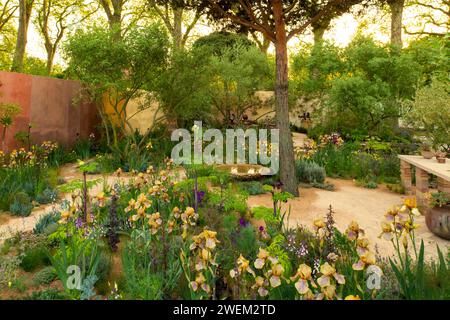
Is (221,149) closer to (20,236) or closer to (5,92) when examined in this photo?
(5,92)

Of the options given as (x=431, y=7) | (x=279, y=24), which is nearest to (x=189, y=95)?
(x=279, y=24)

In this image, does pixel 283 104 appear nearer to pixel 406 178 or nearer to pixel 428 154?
pixel 428 154

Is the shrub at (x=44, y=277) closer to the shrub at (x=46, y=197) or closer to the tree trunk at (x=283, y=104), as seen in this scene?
the shrub at (x=46, y=197)

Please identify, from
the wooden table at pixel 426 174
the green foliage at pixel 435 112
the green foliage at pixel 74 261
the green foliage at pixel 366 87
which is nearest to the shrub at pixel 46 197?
the green foliage at pixel 74 261

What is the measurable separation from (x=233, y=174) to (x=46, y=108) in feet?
22.1

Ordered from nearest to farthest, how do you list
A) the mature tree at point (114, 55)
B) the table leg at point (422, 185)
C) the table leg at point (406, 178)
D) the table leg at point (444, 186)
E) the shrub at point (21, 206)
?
the shrub at point (21, 206), the table leg at point (444, 186), the table leg at point (422, 185), the table leg at point (406, 178), the mature tree at point (114, 55)

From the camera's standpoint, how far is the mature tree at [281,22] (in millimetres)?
7508

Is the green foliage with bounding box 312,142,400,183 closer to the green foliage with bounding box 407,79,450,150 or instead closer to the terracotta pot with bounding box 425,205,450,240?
the green foliage with bounding box 407,79,450,150

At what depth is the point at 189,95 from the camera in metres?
10.8

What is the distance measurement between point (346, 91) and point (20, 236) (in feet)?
A: 35.8

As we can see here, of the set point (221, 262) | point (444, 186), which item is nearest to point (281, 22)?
point (444, 186)

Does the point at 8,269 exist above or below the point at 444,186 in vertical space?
below

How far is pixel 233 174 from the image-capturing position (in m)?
8.53
